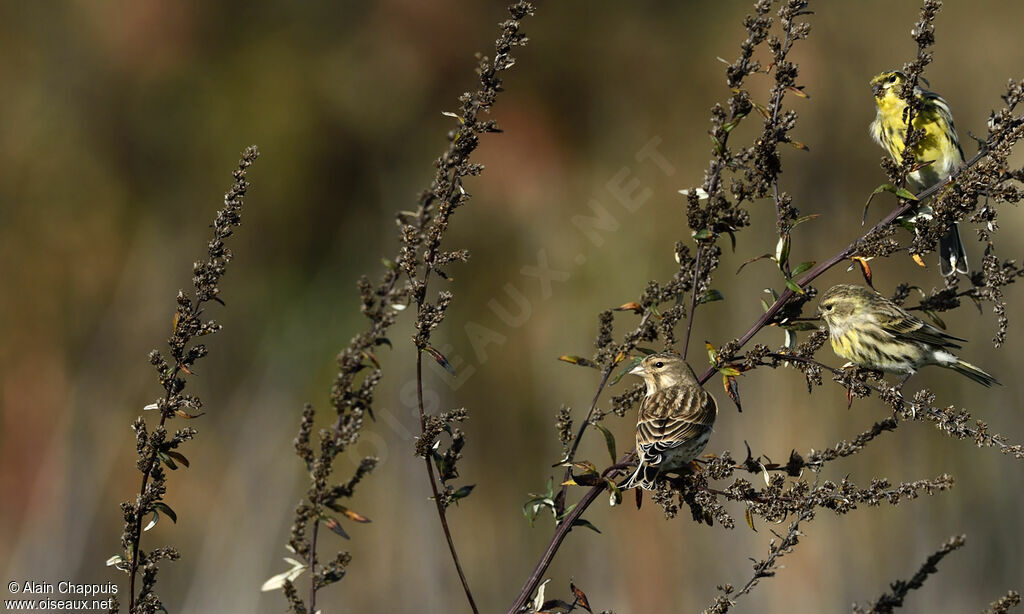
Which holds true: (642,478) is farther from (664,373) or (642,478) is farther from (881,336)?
(881,336)

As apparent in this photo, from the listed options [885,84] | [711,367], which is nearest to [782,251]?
[711,367]

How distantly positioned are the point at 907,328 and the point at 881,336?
8 centimetres

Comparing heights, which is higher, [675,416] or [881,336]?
[881,336]

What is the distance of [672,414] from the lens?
6.13 ft

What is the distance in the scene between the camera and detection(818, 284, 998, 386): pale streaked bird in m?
2.06

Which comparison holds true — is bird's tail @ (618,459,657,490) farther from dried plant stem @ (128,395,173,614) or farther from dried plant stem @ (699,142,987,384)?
dried plant stem @ (128,395,173,614)

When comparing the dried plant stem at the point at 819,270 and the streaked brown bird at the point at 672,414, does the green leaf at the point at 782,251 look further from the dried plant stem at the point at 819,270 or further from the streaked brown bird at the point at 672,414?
Result: the streaked brown bird at the point at 672,414

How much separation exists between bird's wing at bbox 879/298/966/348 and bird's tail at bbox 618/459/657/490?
988 millimetres

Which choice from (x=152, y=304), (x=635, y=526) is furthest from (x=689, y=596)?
(x=152, y=304)

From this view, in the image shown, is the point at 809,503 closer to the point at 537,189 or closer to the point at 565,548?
the point at 565,548

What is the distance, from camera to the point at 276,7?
4629 mm

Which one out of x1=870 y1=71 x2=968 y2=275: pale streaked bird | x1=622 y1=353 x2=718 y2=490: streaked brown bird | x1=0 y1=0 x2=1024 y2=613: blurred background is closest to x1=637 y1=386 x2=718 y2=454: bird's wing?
x1=622 y1=353 x2=718 y2=490: streaked brown bird

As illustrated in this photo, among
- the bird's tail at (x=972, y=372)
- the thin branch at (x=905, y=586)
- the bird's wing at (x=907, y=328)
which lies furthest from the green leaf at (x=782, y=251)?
the bird's wing at (x=907, y=328)

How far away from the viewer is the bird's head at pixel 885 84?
94.3 inches
